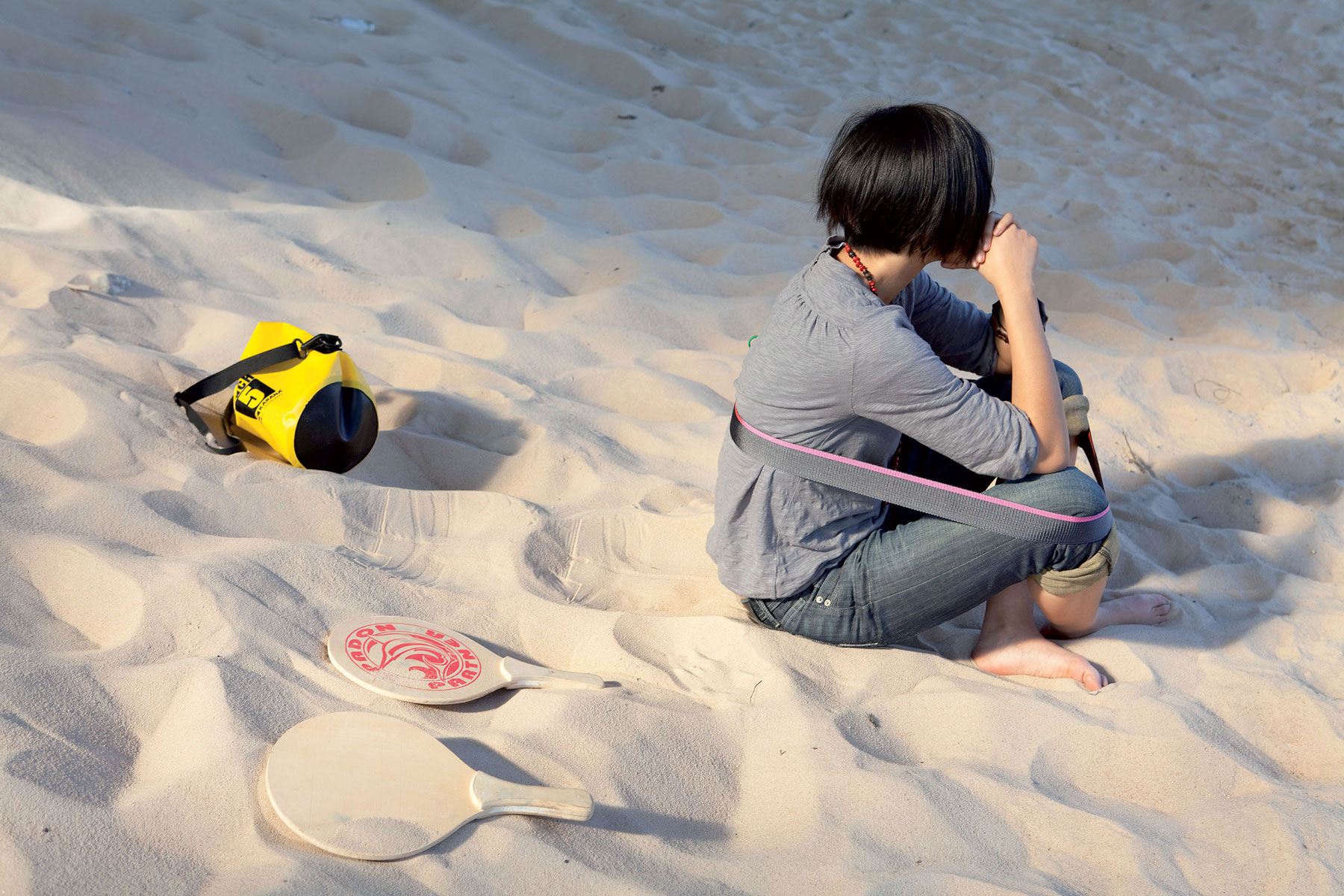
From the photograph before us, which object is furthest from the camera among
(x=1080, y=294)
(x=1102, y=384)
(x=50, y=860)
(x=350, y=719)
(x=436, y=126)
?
(x=436, y=126)

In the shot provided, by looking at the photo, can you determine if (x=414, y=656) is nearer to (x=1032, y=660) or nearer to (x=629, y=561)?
(x=629, y=561)

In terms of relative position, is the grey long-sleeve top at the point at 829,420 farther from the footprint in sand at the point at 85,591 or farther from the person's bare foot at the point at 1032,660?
the footprint in sand at the point at 85,591

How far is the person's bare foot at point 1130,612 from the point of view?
1771mm

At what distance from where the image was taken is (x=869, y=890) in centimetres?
116

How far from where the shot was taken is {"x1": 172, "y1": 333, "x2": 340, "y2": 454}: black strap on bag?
1942 mm

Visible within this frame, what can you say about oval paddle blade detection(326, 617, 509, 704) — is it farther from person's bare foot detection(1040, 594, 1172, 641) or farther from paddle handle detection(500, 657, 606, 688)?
person's bare foot detection(1040, 594, 1172, 641)

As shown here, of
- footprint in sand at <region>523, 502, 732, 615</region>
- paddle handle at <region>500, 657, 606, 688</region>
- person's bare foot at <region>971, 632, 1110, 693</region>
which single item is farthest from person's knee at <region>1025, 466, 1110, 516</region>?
paddle handle at <region>500, 657, 606, 688</region>

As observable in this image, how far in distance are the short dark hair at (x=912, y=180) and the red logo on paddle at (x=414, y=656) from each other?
34.6 inches

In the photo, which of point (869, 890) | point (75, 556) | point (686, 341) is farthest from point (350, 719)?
point (686, 341)

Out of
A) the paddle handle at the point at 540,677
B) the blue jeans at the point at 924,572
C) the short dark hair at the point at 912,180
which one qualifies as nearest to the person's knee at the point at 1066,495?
the blue jeans at the point at 924,572

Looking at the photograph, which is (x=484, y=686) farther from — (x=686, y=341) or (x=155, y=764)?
(x=686, y=341)

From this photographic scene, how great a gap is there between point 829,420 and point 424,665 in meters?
0.71

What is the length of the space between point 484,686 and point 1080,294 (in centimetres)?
247

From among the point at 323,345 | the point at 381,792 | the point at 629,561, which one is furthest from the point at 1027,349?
the point at 323,345
